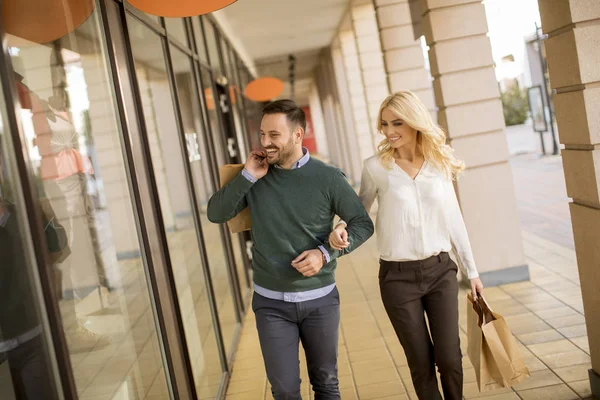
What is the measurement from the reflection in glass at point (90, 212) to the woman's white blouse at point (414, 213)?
42.8 inches

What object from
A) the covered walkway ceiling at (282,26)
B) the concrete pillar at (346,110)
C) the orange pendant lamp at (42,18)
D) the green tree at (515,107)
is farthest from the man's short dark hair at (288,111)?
the green tree at (515,107)

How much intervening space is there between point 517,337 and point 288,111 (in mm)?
2785

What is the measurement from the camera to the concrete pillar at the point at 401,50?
8.34 metres

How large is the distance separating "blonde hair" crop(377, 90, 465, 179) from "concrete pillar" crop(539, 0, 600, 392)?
26.4 inches

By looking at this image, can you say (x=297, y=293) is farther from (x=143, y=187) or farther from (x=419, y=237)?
(x=143, y=187)

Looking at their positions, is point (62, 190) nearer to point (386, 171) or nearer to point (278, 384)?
point (278, 384)

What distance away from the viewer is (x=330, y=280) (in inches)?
112

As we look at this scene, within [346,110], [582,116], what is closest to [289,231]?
[582,116]

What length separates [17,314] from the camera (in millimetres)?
1807

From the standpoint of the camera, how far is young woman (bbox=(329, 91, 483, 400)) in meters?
2.99

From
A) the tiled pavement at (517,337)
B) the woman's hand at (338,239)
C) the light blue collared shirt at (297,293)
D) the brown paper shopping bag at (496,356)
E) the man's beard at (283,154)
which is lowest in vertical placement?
the tiled pavement at (517,337)

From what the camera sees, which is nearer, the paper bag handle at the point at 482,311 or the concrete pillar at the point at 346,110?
the paper bag handle at the point at 482,311

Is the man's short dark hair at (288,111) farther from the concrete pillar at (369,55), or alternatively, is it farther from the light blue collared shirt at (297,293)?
the concrete pillar at (369,55)

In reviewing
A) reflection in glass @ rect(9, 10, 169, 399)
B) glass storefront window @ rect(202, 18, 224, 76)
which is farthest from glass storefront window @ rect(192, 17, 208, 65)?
reflection in glass @ rect(9, 10, 169, 399)
